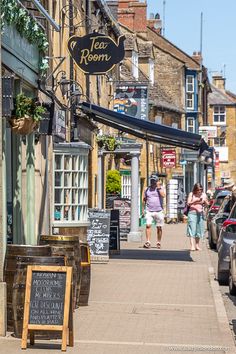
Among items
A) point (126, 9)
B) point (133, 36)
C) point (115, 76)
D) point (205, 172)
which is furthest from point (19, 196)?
point (205, 172)

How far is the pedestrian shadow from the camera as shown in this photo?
23.5 metres

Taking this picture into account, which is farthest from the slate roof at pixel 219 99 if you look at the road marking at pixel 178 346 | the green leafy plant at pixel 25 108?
the road marking at pixel 178 346

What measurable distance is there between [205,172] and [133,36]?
2243cm

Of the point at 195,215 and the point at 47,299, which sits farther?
the point at 195,215

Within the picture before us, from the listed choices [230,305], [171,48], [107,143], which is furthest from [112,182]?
[171,48]

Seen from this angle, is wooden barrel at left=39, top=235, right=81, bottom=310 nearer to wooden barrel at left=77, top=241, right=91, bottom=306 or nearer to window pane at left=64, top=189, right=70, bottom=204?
wooden barrel at left=77, top=241, right=91, bottom=306

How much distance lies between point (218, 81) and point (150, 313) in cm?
9458

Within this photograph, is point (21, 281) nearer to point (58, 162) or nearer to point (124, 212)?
point (58, 162)

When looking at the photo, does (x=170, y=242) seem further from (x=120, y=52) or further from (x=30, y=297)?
(x=30, y=297)

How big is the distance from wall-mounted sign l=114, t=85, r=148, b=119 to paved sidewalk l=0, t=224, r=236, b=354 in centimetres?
1156

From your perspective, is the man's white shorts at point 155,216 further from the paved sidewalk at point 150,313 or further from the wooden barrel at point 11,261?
the wooden barrel at point 11,261

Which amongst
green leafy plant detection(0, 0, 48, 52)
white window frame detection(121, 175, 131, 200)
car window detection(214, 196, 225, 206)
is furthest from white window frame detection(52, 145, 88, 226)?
white window frame detection(121, 175, 131, 200)

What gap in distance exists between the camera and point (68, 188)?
20641 millimetres

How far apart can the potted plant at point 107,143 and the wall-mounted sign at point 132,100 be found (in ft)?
9.00
